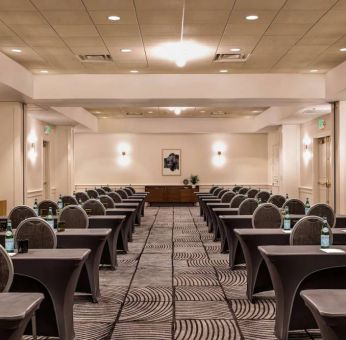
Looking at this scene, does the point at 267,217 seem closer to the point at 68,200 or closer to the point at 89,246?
the point at 89,246

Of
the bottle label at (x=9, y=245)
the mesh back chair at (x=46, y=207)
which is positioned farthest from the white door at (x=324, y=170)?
the bottle label at (x=9, y=245)

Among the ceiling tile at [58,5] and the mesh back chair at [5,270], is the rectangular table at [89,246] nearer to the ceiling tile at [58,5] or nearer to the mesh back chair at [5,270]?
the mesh back chair at [5,270]

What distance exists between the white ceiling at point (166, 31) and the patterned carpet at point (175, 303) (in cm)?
337

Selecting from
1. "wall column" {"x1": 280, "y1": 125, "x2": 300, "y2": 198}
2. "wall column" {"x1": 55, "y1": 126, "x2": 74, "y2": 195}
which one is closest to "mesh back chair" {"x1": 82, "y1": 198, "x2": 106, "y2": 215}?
"wall column" {"x1": 55, "y1": 126, "x2": 74, "y2": 195}

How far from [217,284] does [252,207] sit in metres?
2.23

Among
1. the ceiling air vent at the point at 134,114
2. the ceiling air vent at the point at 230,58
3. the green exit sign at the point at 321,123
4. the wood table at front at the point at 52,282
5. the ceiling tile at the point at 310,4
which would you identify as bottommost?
the wood table at front at the point at 52,282

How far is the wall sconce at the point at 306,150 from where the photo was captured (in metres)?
15.8

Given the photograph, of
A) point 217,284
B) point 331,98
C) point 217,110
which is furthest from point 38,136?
point 217,284

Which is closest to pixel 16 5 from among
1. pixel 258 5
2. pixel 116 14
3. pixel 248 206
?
pixel 116 14

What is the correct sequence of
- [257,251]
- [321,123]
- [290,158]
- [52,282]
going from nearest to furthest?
[52,282] < [257,251] < [321,123] < [290,158]

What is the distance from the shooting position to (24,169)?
38.9 ft

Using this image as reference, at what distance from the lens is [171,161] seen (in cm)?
2103

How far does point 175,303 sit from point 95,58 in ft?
18.4

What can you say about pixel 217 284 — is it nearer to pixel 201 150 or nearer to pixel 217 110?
pixel 217 110
